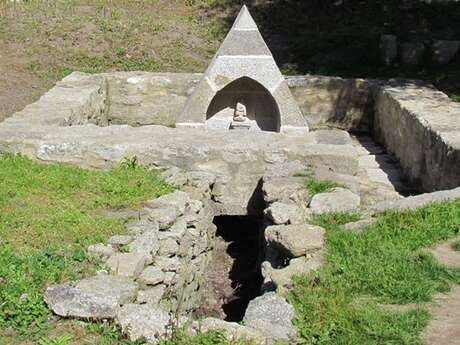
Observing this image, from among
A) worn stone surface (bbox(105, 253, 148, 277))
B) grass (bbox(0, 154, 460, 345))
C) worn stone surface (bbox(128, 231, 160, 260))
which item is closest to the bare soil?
grass (bbox(0, 154, 460, 345))

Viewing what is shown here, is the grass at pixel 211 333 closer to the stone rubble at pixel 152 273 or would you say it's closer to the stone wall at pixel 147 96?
the stone rubble at pixel 152 273

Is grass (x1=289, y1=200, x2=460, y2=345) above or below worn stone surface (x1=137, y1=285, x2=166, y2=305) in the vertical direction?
above

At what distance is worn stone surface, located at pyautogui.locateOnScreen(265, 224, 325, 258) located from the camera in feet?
15.1

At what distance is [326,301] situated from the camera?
3.90 metres

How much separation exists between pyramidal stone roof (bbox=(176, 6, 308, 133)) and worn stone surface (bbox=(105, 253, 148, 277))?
12.9ft

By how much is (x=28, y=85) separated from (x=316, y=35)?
6.29m

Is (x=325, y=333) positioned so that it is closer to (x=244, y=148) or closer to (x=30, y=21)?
(x=244, y=148)

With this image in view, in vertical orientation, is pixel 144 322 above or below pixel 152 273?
above

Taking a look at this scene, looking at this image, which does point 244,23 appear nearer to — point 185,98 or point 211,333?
point 185,98

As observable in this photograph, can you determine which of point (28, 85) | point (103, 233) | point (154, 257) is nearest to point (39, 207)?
point (103, 233)

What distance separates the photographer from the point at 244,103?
9328 mm

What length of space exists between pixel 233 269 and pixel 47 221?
7.58 ft

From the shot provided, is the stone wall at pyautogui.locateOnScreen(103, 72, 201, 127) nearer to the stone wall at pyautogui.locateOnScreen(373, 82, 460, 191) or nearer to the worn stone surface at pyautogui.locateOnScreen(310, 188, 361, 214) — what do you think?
the stone wall at pyautogui.locateOnScreen(373, 82, 460, 191)

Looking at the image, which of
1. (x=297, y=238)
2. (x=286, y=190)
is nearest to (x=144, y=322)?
(x=297, y=238)
